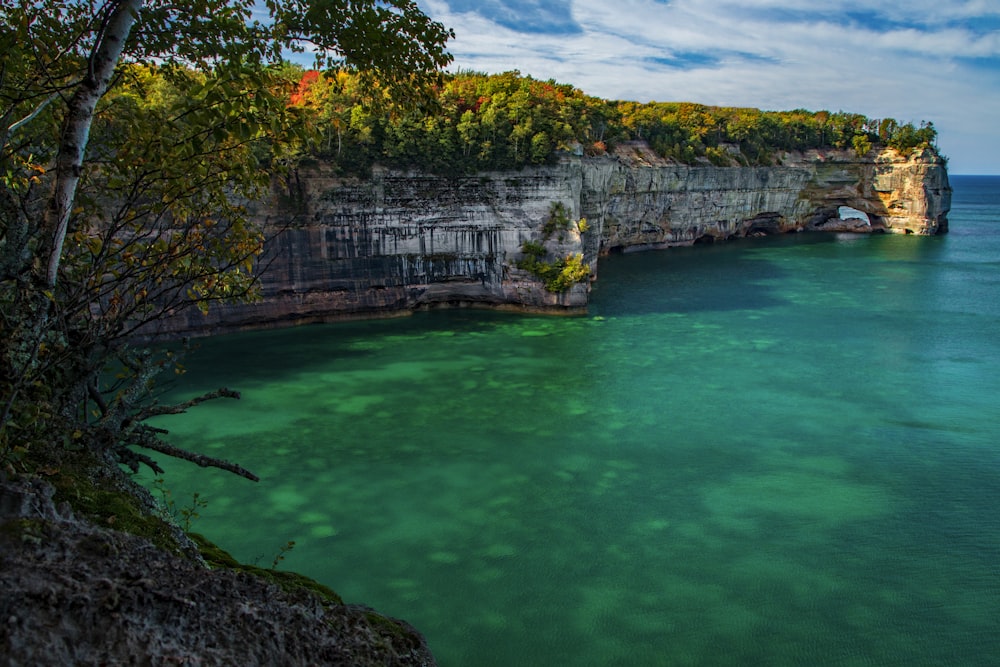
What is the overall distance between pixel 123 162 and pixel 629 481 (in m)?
13.6

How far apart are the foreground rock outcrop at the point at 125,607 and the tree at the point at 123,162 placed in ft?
1.65

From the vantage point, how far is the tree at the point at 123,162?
426 centimetres

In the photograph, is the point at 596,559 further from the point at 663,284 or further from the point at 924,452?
the point at 663,284

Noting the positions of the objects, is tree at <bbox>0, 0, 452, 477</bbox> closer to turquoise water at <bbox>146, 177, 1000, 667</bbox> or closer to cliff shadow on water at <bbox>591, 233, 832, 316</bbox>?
turquoise water at <bbox>146, 177, 1000, 667</bbox>

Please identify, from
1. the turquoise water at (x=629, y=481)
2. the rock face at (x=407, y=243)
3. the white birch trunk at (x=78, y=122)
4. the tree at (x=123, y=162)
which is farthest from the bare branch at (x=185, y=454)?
the rock face at (x=407, y=243)

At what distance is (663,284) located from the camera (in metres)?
41.3

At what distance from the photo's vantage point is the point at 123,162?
16.3 feet

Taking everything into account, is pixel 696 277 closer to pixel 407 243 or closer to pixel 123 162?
pixel 407 243

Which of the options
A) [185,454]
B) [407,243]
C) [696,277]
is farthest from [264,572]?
[696,277]

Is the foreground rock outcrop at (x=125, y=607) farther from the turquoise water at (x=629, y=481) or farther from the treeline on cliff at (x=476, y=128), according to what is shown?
the treeline on cliff at (x=476, y=128)

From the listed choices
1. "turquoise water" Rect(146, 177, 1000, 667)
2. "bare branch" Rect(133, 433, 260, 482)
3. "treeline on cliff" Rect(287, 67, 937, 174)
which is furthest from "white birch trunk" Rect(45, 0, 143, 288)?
"treeline on cliff" Rect(287, 67, 937, 174)

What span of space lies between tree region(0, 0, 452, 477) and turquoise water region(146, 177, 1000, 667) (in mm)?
7509

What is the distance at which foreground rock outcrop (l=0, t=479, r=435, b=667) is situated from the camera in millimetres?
3180

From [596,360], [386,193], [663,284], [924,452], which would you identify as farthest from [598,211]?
[924,452]
